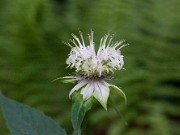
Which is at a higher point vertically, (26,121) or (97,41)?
(26,121)

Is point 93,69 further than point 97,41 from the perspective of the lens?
No

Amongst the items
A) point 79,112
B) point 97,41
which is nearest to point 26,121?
point 79,112

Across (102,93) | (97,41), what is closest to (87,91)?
(102,93)

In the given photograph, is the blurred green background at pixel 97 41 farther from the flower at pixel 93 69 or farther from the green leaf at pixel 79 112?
the green leaf at pixel 79 112

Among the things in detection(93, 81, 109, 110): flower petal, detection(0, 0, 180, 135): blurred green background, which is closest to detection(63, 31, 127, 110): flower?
detection(93, 81, 109, 110): flower petal

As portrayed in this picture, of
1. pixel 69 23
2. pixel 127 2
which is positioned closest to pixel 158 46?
pixel 127 2

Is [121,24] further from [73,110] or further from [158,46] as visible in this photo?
[73,110]

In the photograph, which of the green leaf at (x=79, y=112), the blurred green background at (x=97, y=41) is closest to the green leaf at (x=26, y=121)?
the green leaf at (x=79, y=112)

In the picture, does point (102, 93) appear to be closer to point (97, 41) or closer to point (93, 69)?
point (93, 69)
